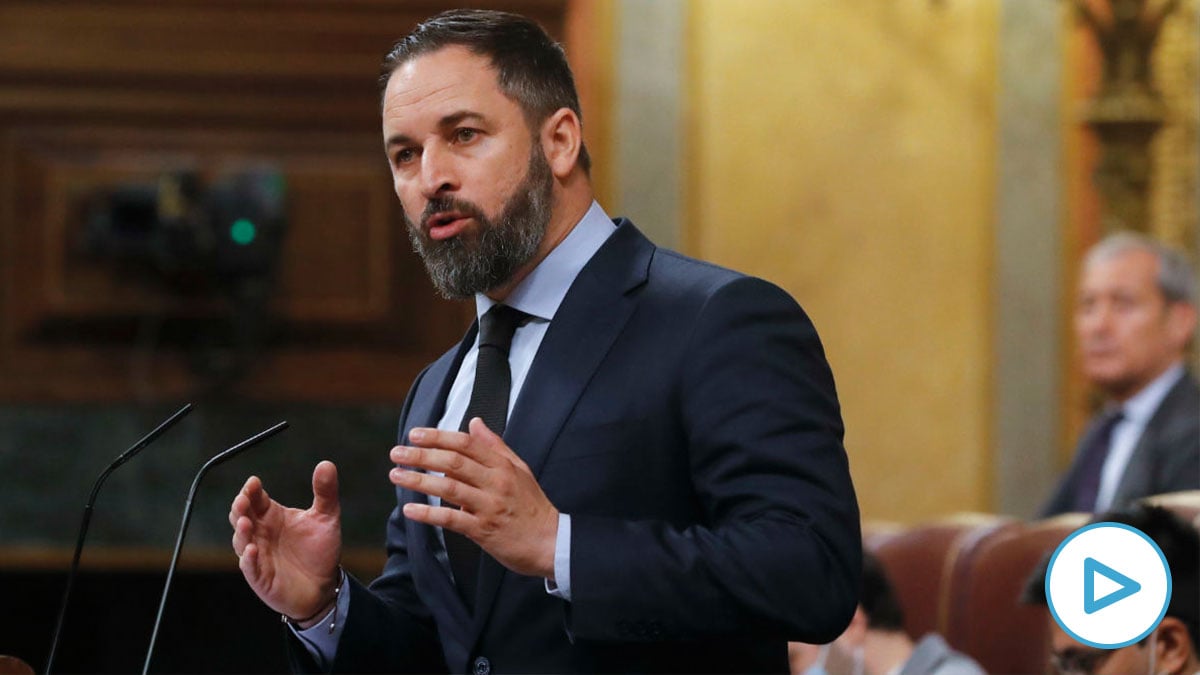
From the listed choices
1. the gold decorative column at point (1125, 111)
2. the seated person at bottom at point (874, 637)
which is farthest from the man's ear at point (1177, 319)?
the seated person at bottom at point (874, 637)

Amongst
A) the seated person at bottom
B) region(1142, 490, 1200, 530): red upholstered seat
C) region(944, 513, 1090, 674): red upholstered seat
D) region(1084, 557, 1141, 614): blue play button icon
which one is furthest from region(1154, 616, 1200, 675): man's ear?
the seated person at bottom

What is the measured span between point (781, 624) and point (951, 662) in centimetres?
129

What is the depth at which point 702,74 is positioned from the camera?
540 cm

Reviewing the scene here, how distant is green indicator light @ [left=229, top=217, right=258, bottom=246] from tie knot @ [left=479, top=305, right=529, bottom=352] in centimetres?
351

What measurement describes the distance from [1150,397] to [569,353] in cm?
273

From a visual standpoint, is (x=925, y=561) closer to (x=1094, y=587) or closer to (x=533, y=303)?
(x=1094, y=587)

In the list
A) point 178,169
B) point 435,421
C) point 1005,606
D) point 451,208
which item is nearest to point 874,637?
point 1005,606

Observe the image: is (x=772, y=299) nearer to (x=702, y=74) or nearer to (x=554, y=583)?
(x=554, y=583)

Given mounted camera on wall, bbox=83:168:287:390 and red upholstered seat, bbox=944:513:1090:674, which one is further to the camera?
mounted camera on wall, bbox=83:168:287:390

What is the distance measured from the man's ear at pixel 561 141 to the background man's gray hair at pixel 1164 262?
2789mm

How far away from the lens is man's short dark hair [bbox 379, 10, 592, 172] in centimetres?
179

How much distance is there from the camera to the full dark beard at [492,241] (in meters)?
1.77

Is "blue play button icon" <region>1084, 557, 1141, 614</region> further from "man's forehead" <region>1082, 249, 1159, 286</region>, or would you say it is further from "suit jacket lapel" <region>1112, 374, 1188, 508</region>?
"man's forehead" <region>1082, 249, 1159, 286</region>

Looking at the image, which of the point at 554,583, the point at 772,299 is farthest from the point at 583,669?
the point at 772,299
